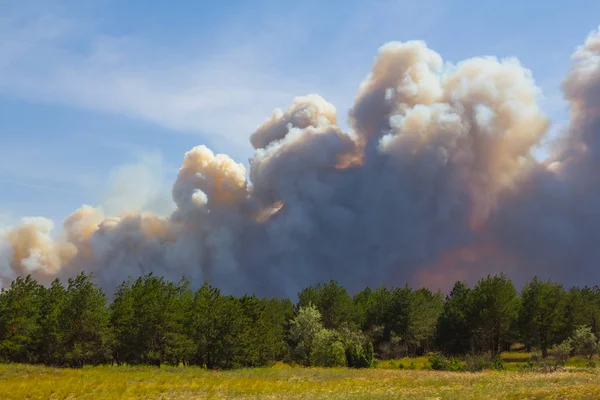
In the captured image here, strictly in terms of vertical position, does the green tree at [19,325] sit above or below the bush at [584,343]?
above

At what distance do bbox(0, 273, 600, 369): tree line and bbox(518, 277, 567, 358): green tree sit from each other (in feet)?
0.71

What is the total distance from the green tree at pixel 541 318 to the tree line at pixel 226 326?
0.22m

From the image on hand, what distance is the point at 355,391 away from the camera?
155 feet

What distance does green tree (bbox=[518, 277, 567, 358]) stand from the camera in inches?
4624

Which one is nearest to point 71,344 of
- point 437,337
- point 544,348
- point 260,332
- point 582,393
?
point 260,332

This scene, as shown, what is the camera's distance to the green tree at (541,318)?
117438 mm

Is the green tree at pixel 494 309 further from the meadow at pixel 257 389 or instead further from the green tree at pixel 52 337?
the green tree at pixel 52 337

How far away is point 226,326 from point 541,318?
7123 cm

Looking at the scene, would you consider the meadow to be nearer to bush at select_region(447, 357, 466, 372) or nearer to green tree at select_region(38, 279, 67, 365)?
green tree at select_region(38, 279, 67, 365)

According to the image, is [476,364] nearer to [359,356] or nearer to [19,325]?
[359,356]

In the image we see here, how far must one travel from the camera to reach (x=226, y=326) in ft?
295

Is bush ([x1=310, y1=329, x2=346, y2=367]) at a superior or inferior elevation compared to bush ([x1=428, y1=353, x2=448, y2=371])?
superior

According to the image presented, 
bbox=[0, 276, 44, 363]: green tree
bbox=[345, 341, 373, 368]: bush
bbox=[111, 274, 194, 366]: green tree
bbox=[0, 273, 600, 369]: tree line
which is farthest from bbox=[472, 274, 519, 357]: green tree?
bbox=[0, 276, 44, 363]: green tree

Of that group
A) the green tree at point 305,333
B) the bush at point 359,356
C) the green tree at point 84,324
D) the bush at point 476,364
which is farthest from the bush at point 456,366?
the green tree at point 84,324
